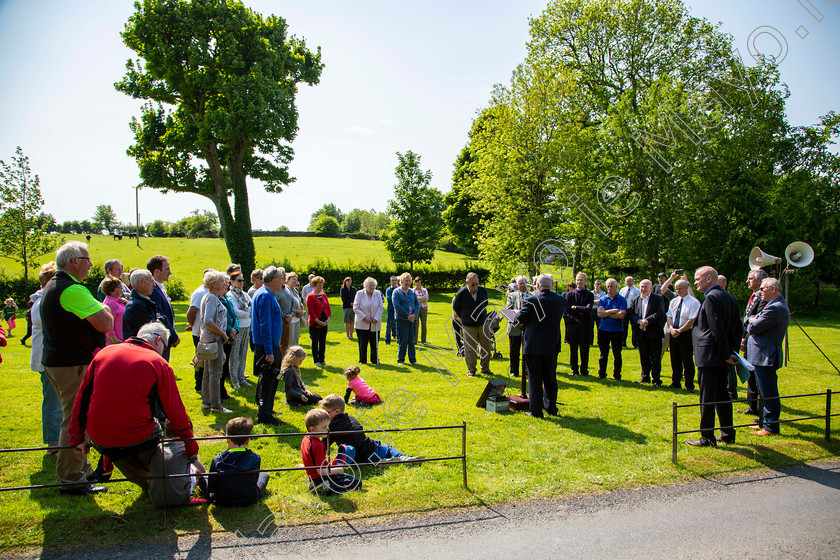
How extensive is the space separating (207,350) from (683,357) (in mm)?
9336

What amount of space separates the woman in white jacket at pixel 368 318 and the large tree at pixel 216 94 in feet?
74.9

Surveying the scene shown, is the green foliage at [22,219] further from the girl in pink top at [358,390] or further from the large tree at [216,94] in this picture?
the girl in pink top at [358,390]

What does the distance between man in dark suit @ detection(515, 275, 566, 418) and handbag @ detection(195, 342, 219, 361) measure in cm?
497

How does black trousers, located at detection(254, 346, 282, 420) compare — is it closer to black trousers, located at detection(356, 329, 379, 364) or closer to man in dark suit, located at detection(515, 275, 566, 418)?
man in dark suit, located at detection(515, 275, 566, 418)

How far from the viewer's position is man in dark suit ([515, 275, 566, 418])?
318 inches

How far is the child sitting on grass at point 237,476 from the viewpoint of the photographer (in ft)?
15.9

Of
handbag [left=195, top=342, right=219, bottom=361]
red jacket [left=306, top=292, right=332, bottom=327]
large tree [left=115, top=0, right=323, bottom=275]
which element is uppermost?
large tree [left=115, top=0, right=323, bottom=275]

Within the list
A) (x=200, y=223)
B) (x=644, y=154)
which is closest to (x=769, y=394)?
(x=644, y=154)

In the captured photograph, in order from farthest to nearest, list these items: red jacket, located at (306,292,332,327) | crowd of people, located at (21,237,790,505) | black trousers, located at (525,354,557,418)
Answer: red jacket, located at (306,292,332,327) → black trousers, located at (525,354,557,418) → crowd of people, located at (21,237,790,505)

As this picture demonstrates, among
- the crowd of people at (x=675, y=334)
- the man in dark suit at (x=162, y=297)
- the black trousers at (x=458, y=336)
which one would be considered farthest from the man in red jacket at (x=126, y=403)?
the black trousers at (x=458, y=336)

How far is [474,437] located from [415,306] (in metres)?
5.71

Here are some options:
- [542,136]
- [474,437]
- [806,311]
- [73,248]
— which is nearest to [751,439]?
[474,437]

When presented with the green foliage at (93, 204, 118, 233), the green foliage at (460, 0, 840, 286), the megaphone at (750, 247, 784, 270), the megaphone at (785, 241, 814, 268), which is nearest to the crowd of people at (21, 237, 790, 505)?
the megaphone at (750, 247, 784, 270)

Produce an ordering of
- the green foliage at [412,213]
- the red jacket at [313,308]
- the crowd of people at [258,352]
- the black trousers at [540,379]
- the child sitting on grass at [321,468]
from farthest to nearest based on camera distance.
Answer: the green foliage at [412,213] < the red jacket at [313,308] < the black trousers at [540,379] < the child sitting on grass at [321,468] < the crowd of people at [258,352]
